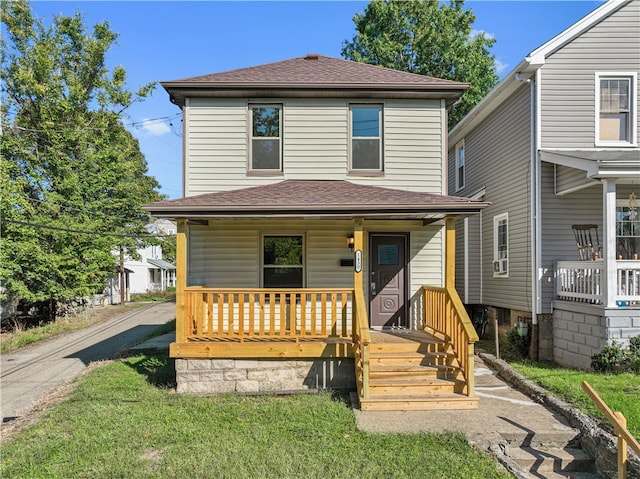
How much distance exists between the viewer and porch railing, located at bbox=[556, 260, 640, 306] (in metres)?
7.59

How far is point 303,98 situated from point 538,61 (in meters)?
5.16

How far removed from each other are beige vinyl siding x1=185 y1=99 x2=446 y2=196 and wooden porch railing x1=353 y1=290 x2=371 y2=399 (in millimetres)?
3219

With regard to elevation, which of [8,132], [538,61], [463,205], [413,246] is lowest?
[413,246]

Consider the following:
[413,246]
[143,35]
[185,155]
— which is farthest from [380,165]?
[143,35]

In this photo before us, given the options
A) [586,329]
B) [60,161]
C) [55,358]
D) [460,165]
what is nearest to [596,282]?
[586,329]

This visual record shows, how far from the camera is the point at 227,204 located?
7238 millimetres

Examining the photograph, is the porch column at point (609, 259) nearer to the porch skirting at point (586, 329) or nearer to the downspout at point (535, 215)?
the porch skirting at point (586, 329)

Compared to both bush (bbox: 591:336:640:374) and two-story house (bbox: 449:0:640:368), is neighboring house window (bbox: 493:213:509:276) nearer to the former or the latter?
two-story house (bbox: 449:0:640:368)

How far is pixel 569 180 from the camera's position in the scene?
8828 millimetres

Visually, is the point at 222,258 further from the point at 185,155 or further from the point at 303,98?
the point at 303,98

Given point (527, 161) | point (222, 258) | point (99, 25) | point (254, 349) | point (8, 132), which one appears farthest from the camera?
point (99, 25)

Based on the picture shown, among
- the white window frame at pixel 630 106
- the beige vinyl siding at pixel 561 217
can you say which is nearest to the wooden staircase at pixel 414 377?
the beige vinyl siding at pixel 561 217

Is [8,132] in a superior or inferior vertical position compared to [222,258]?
superior

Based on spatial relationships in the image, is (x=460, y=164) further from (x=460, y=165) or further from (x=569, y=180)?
(x=569, y=180)
